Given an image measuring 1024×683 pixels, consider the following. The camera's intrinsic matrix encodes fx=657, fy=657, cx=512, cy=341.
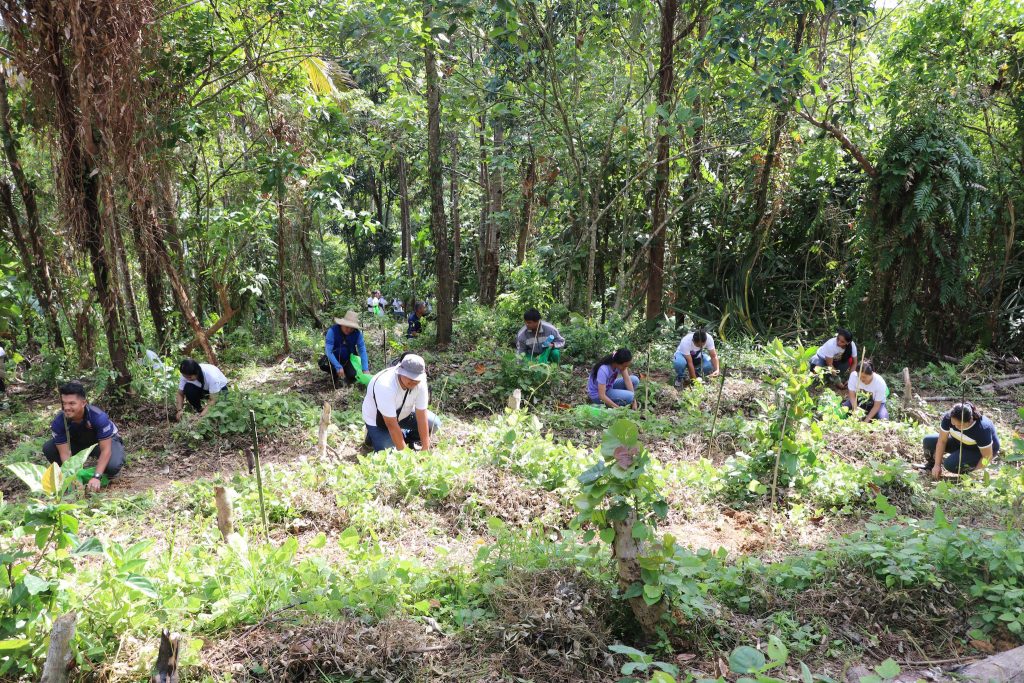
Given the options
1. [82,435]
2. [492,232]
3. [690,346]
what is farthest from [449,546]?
[492,232]

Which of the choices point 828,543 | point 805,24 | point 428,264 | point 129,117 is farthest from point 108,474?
point 428,264

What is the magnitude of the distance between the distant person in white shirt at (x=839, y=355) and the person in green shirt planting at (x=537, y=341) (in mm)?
3377

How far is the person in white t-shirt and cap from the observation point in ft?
18.5

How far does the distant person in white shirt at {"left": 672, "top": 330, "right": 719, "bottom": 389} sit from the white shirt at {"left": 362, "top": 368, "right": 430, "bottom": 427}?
14.4 ft

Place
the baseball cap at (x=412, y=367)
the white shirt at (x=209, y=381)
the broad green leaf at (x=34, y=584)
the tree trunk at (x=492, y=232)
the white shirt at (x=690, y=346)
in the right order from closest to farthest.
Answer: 1. the broad green leaf at (x=34, y=584)
2. the baseball cap at (x=412, y=367)
3. the white shirt at (x=209, y=381)
4. the white shirt at (x=690, y=346)
5. the tree trunk at (x=492, y=232)

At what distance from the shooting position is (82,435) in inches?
215

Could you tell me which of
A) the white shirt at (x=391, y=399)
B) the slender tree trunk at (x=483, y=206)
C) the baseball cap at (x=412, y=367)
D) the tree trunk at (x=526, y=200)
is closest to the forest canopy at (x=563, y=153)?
the tree trunk at (x=526, y=200)

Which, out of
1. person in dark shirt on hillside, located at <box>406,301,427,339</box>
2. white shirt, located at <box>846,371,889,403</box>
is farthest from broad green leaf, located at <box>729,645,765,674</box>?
person in dark shirt on hillside, located at <box>406,301,427,339</box>

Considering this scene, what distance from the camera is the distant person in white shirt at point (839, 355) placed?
8297 mm

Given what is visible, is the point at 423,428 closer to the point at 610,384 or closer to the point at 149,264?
the point at 610,384

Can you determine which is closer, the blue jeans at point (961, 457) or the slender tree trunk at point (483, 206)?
the blue jeans at point (961, 457)

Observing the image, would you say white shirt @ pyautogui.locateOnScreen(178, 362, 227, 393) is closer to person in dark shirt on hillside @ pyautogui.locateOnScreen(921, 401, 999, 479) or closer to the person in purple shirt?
the person in purple shirt

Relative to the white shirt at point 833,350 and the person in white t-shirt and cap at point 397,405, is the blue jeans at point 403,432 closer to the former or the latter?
the person in white t-shirt and cap at point 397,405

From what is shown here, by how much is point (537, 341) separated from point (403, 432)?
3.30m
